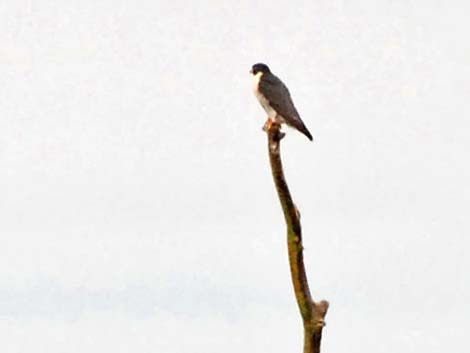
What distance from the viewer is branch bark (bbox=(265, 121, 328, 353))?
18297 millimetres

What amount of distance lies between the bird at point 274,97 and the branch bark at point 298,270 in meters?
11.4

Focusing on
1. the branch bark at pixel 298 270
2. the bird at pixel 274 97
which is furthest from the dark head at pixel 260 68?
the branch bark at pixel 298 270

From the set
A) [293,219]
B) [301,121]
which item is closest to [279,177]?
[293,219]

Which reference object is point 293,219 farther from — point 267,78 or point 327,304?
point 267,78

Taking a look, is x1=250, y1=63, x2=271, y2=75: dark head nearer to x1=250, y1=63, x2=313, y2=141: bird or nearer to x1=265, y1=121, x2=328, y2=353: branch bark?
x1=250, y1=63, x2=313, y2=141: bird

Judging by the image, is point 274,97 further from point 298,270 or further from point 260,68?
point 298,270

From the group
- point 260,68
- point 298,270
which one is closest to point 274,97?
point 260,68

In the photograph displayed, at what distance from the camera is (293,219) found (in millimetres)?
18828

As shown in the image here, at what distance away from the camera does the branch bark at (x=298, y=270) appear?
1830cm

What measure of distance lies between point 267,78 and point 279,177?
1721 centimetres

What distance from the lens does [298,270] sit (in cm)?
1870

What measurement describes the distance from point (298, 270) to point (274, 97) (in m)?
15.9

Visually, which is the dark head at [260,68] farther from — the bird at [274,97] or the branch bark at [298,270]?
the branch bark at [298,270]

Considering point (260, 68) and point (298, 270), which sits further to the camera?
point (260, 68)
